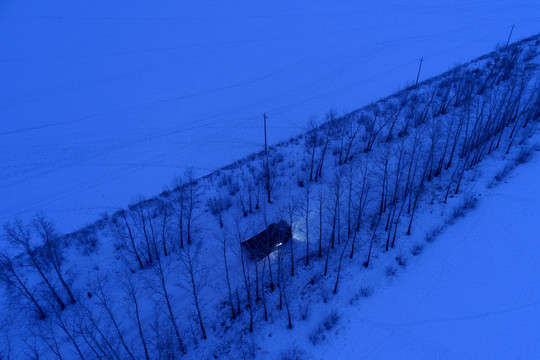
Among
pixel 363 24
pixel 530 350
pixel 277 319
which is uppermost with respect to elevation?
pixel 363 24

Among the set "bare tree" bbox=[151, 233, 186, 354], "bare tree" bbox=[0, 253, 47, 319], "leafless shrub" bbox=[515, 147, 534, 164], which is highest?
"bare tree" bbox=[0, 253, 47, 319]

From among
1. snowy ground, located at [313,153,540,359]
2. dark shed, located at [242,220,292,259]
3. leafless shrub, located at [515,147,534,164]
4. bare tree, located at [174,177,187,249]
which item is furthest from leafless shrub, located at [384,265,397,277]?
leafless shrub, located at [515,147,534,164]

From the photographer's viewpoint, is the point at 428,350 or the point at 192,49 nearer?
the point at 428,350

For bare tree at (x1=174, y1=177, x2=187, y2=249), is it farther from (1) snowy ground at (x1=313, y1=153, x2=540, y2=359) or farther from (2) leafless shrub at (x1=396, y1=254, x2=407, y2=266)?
(2) leafless shrub at (x1=396, y1=254, x2=407, y2=266)

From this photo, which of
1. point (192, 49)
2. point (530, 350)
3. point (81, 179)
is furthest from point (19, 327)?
point (192, 49)

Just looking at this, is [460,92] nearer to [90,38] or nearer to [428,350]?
[428,350]

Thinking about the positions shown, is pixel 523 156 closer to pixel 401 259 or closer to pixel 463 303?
pixel 401 259
